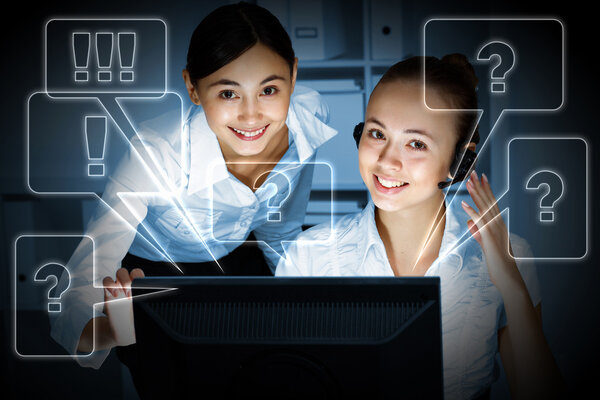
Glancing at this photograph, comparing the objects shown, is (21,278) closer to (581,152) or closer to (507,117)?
(507,117)

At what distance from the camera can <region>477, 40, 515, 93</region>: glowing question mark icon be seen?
1681mm

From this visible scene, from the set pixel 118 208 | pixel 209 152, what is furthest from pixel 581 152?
pixel 118 208

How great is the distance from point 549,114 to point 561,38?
9.9 inches

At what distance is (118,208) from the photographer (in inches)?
68.1

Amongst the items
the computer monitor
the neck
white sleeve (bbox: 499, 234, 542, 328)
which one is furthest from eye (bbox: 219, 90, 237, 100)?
white sleeve (bbox: 499, 234, 542, 328)

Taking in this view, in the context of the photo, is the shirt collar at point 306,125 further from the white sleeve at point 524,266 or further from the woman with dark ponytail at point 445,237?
the white sleeve at point 524,266

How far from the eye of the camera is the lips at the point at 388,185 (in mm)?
1492

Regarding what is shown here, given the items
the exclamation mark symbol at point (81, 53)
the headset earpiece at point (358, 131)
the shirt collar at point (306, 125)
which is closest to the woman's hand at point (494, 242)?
Answer: the headset earpiece at point (358, 131)

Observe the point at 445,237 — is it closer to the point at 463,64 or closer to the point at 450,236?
the point at 450,236

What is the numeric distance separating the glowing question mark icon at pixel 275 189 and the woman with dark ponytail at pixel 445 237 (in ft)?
0.49

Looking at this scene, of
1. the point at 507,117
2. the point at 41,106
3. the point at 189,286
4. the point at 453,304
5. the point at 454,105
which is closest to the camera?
the point at 189,286

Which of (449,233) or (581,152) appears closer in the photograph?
(449,233)

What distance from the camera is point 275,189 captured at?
5.71 ft

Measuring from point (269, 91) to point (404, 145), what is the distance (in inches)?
17.8
